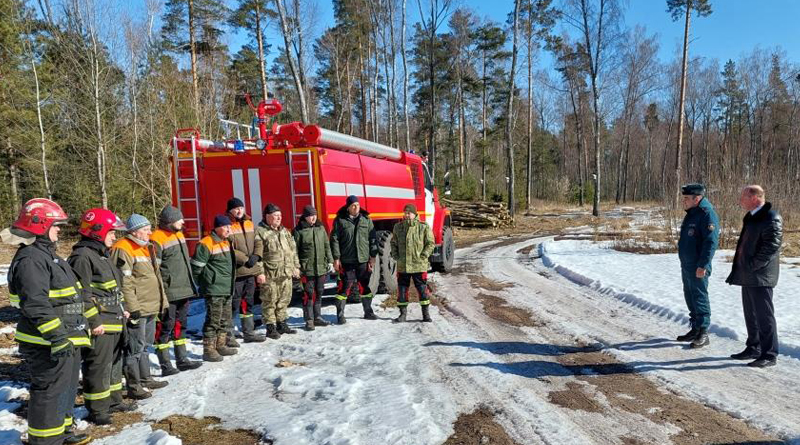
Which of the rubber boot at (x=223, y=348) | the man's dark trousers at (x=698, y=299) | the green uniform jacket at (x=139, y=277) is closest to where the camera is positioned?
the green uniform jacket at (x=139, y=277)

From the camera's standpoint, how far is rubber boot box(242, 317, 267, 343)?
20.4 feet

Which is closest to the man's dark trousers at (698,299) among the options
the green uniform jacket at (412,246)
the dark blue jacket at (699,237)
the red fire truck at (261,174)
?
the dark blue jacket at (699,237)

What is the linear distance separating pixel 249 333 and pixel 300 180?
89.6 inches

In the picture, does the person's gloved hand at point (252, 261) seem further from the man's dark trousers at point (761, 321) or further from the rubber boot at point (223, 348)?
the man's dark trousers at point (761, 321)

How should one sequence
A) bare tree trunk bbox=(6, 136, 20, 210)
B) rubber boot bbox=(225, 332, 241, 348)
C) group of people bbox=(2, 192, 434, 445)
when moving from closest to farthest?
group of people bbox=(2, 192, 434, 445), rubber boot bbox=(225, 332, 241, 348), bare tree trunk bbox=(6, 136, 20, 210)

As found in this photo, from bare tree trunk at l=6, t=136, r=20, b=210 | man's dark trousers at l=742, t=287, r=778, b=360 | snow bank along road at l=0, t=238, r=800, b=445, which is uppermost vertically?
bare tree trunk at l=6, t=136, r=20, b=210

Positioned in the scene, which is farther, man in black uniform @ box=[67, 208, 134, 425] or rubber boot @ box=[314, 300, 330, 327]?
rubber boot @ box=[314, 300, 330, 327]

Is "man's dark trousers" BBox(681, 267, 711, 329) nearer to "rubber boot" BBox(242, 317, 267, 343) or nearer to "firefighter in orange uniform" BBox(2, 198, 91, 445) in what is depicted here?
"rubber boot" BBox(242, 317, 267, 343)

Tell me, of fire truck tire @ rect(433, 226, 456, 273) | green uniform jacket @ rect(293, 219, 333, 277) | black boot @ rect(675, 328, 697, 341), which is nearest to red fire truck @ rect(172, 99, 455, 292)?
green uniform jacket @ rect(293, 219, 333, 277)

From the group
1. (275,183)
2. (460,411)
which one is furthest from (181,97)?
(460,411)

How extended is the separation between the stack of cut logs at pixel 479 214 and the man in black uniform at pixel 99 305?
20747 mm

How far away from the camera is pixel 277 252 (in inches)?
245

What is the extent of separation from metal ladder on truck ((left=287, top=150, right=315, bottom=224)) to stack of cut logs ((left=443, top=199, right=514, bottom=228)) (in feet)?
57.6

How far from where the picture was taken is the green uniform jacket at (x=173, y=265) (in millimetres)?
5055
